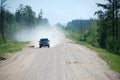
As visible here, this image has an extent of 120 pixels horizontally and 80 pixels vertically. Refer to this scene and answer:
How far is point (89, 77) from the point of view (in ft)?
46.5

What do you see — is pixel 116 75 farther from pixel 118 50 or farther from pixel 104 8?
pixel 104 8

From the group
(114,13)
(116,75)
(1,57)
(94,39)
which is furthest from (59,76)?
(94,39)

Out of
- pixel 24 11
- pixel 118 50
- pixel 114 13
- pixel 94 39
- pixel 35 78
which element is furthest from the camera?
pixel 24 11

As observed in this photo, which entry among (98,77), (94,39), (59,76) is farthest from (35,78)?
(94,39)

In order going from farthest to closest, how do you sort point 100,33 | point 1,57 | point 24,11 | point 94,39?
point 24,11
point 94,39
point 100,33
point 1,57

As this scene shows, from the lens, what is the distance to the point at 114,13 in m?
43.3

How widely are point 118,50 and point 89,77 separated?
25827mm

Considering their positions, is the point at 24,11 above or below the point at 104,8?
above

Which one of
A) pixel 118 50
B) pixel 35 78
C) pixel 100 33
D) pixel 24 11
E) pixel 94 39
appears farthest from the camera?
pixel 24 11

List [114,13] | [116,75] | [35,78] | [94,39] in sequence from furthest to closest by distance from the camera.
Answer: [94,39]
[114,13]
[116,75]
[35,78]

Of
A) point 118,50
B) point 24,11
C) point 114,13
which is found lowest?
point 118,50

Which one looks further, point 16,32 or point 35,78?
point 16,32

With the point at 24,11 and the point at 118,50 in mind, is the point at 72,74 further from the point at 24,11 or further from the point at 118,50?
the point at 24,11

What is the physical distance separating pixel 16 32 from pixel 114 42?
289 ft
